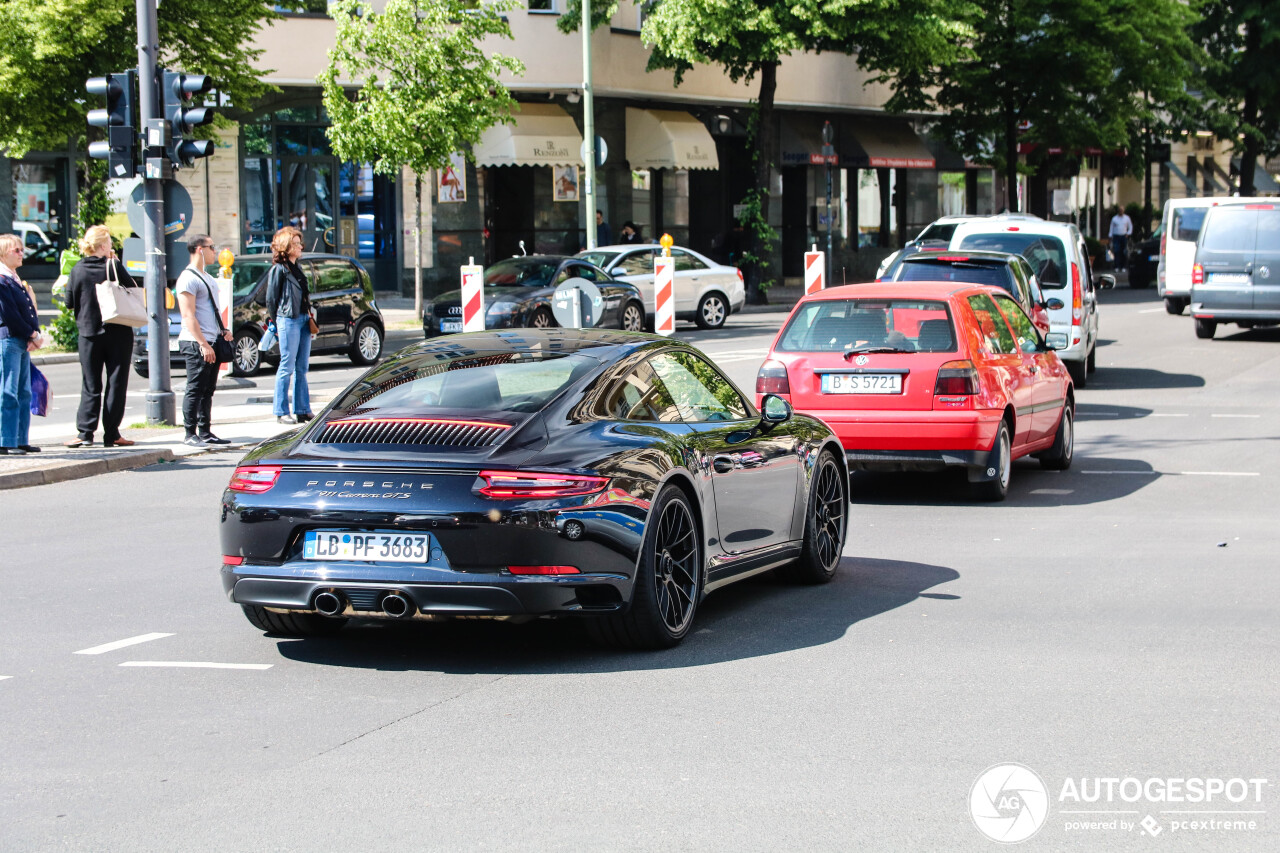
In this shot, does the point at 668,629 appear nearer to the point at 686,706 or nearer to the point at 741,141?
the point at 686,706

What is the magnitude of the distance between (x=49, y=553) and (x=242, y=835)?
5.61 metres

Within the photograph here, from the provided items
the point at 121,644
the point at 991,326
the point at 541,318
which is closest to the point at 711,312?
the point at 541,318

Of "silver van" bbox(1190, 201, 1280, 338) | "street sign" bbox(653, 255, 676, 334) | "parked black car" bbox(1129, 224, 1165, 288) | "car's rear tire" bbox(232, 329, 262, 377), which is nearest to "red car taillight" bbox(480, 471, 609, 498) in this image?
"street sign" bbox(653, 255, 676, 334)

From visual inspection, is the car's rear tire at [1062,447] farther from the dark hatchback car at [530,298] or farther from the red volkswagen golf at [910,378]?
the dark hatchback car at [530,298]

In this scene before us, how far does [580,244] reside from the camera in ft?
134

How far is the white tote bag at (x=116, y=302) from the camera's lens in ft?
46.0

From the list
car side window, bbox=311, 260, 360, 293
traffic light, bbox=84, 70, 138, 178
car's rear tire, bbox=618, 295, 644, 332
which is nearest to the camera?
traffic light, bbox=84, 70, 138, 178

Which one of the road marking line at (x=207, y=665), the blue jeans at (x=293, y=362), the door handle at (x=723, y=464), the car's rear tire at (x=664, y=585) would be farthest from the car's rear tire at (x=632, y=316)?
the road marking line at (x=207, y=665)

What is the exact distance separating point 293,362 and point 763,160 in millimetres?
24378

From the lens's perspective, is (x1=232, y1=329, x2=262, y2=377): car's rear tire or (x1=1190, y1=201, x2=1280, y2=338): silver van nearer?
(x1=232, y1=329, x2=262, y2=377): car's rear tire

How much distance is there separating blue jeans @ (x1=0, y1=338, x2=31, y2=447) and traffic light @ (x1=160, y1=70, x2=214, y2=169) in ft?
9.45

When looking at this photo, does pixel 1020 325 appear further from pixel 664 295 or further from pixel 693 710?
pixel 664 295

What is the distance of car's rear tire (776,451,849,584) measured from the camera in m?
8.41

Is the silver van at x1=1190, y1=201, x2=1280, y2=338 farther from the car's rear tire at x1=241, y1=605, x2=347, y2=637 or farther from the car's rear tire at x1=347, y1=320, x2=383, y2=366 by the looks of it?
the car's rear tire at x1=241, y1=605, x2=347, y2=637
